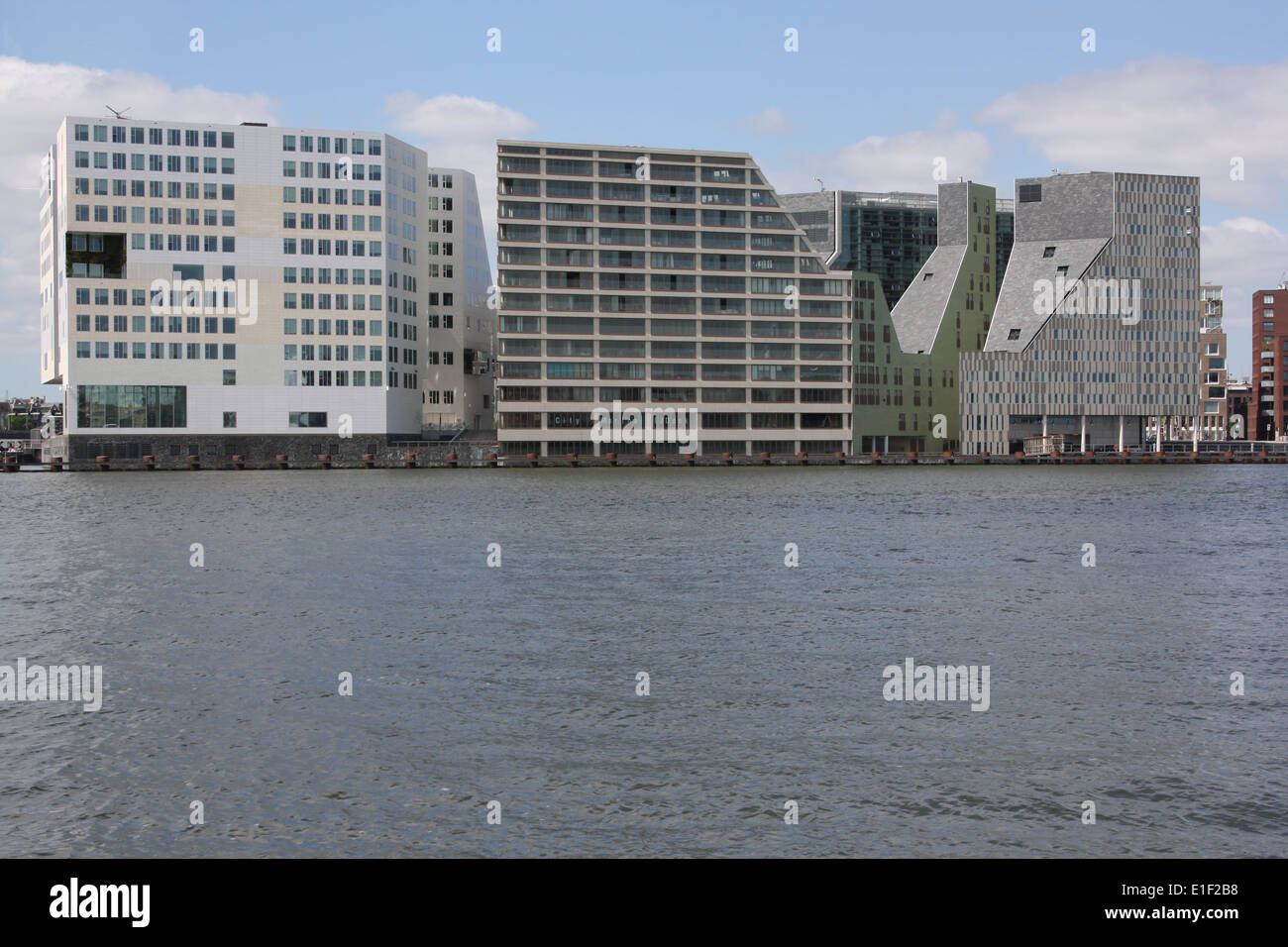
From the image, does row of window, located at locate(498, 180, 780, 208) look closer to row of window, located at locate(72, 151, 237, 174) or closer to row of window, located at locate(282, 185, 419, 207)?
row of window, located at locate(282, 185, 419, 207)

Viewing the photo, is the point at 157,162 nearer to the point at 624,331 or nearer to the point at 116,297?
the point at 116,297

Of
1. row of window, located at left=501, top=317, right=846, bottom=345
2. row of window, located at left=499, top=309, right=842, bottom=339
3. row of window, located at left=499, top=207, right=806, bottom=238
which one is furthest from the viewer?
row of window, located at left=499, top=309, right=842, bottom=339

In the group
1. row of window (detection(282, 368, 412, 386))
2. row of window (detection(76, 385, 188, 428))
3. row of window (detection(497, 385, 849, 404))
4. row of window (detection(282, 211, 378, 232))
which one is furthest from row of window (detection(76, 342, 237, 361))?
row of window (detection(497, 385, 849, 404))

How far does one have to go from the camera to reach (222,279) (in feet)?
579

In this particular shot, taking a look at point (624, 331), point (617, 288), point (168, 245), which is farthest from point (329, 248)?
point (624, 331)

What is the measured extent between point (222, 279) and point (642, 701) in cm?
16442

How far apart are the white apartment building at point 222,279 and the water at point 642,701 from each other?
116 meters

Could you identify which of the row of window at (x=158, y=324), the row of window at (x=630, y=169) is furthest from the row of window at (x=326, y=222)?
the row of window at (x=630, y=169)

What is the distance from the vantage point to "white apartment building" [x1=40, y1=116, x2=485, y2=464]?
172375 mm

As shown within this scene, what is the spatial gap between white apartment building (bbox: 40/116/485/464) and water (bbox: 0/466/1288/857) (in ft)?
379

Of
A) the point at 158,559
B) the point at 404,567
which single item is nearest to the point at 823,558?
the point at 404,567

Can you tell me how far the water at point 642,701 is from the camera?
59.8 ft
